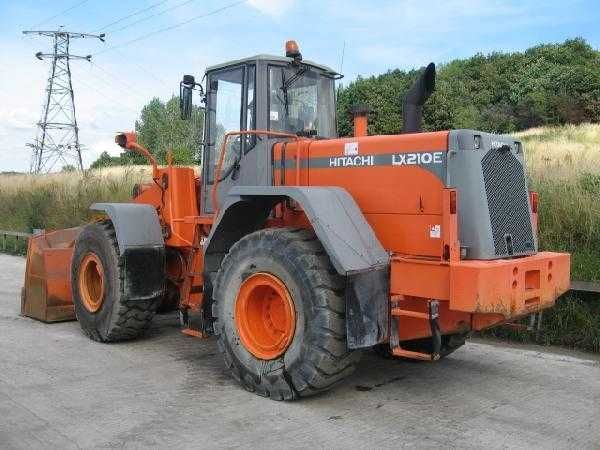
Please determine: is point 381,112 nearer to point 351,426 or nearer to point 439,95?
point 439,95

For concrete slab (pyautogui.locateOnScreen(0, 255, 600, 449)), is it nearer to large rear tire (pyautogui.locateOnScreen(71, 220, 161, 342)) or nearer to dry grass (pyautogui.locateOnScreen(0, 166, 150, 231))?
large rear tire (pyautogui.locateOnScreen(71, 220, 161, 342))

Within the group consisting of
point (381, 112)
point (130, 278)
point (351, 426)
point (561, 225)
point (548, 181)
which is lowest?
point (351, 426)

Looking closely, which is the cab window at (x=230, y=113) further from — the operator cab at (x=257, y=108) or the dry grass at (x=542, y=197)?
the dry grass at (x=542, y=197)

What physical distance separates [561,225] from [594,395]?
→ 309cm

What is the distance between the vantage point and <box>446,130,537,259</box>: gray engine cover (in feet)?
15.1

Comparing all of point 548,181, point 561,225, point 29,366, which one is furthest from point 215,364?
point 548,181

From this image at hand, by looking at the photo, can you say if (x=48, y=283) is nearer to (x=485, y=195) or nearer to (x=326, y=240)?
(x=326, y=240)

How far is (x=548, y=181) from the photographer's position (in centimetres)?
900

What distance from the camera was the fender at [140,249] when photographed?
6.39 metres

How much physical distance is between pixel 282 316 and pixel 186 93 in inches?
101

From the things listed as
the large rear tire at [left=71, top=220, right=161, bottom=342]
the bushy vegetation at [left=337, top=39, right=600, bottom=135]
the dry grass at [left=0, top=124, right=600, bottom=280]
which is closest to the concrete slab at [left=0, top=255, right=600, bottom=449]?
the large rear tire at [left=71, top=220, right=161, bottom=342]

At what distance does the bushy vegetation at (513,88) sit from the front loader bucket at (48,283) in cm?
2405

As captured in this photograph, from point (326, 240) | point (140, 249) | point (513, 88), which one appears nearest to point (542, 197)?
point (326, 240)

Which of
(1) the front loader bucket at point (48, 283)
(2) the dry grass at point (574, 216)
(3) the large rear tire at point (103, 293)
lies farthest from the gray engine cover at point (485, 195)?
(1) the front loader bucket at point (48, 283)
